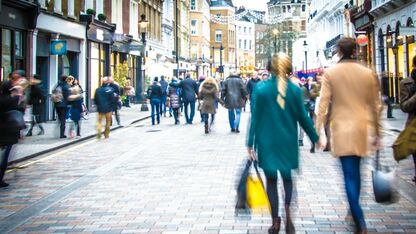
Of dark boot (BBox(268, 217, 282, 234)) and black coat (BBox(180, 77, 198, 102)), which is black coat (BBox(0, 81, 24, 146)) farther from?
black coat (BBox(180, 77, 198, 102))

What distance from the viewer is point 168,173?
10703 millimetres

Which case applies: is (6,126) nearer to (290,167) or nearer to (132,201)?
(132,201)

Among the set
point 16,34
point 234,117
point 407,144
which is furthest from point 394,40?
point 407,144

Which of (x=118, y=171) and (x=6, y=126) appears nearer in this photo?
(x=6, y=126)

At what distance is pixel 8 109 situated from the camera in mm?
9414

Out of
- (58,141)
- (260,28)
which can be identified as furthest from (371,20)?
(260,28)

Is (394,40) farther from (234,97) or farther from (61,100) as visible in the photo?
(61,100)

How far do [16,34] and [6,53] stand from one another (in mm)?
1166

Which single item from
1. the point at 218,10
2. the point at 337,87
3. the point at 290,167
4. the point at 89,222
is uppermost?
the point at 218,10

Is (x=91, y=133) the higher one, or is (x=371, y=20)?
(x=371, y=20)

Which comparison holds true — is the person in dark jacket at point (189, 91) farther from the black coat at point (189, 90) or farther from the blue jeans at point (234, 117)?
the blue jeans at point (234, 117)

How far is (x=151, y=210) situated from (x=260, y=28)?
137 metres

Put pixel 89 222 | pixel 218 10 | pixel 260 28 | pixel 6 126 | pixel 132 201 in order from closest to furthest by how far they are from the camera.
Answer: pixel 89 222, pixel 132 201, pixel 6 126, pixel 218 10, pixel 260 28

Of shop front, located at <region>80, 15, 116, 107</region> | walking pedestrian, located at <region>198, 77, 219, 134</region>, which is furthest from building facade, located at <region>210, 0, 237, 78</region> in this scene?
walking pedestrian, located at <region>198, 77, 219, 134</region>
